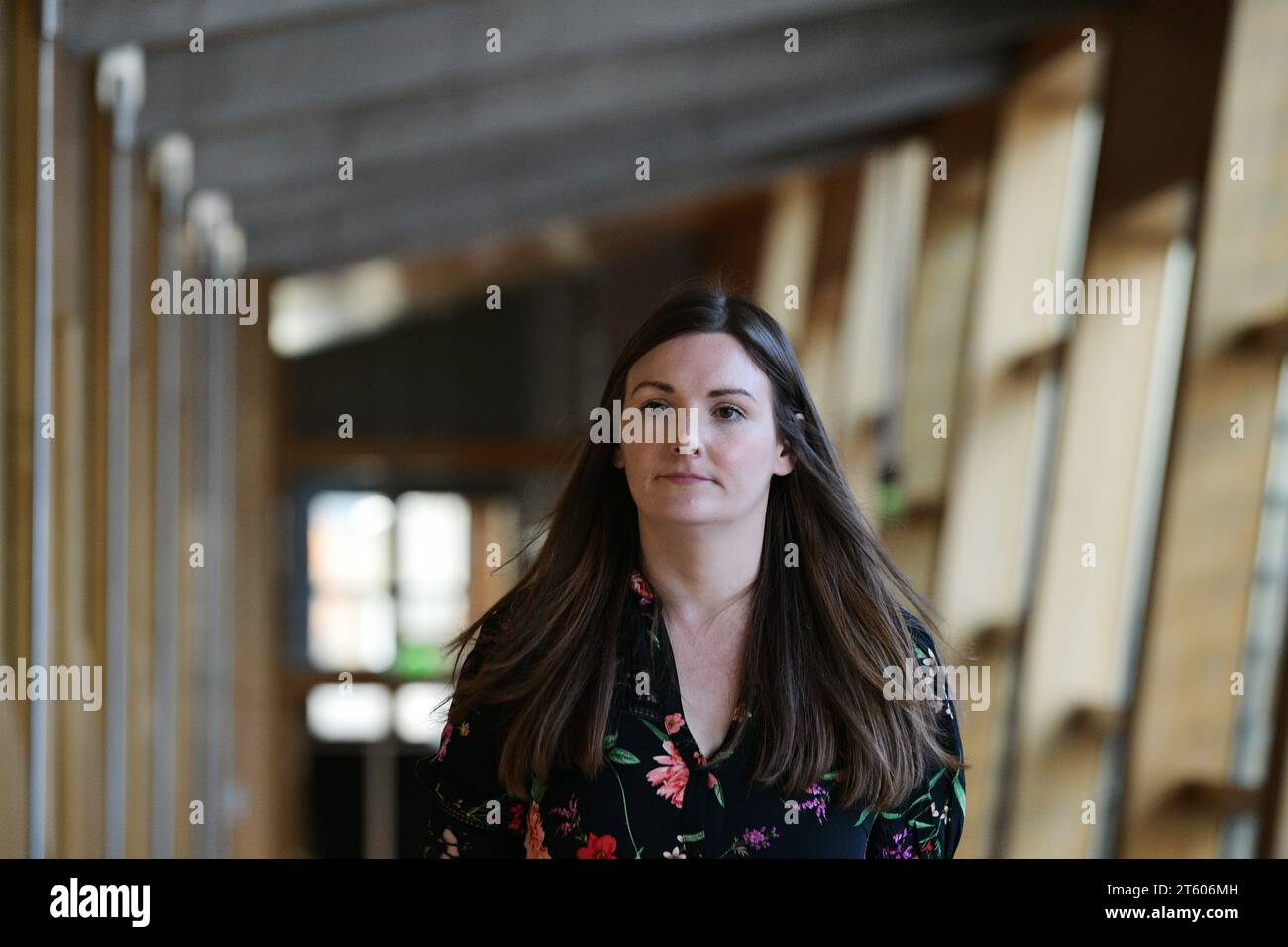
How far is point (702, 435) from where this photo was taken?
2.01m

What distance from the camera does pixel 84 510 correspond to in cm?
533

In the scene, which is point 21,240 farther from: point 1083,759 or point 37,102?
point 1083,759

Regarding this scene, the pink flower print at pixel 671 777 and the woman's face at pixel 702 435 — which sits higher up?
the woman's face at pixel 702 435

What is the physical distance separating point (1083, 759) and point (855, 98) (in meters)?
3.59

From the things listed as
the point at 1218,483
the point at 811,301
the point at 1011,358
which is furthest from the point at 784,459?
the point at 811,301

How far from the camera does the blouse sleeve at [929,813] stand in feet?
6.75

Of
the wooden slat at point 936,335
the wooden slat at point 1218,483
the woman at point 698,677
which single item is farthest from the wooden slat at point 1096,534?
the woman at point 698,677

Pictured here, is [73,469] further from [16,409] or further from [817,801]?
[817,801]

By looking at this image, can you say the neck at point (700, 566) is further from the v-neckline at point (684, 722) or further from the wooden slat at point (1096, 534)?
the wooden slat at point (1096, 534)

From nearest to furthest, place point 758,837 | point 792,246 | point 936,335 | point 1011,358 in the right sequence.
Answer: point 758,837 → point 1011,358 → point 936,335 → point 792,246

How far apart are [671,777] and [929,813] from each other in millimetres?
364

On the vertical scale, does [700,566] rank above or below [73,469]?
below

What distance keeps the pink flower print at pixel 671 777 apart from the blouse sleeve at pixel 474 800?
0.56 ft

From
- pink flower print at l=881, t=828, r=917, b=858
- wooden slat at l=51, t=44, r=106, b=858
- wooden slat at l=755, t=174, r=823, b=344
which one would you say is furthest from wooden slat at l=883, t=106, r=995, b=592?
pink flower print at l=881, t=828, r=917, b=858
